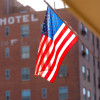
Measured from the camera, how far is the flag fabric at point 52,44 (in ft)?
43.4

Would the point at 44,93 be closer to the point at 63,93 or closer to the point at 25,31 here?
the point at 63,93

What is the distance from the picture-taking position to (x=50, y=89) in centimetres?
5259

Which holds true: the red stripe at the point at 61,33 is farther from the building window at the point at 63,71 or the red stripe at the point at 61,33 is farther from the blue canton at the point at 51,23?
the building window at the point at 63,71

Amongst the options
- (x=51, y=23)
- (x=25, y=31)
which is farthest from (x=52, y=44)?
(x=25, y=31)

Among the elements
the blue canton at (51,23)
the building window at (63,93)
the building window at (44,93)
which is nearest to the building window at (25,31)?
the building window at (44,93)

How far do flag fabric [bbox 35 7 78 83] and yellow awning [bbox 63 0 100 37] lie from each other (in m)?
6.20

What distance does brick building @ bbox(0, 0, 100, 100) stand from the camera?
52.4 m

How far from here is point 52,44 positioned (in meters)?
13.8

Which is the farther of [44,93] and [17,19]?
[17,19]

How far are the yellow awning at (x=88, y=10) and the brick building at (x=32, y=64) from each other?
4550 cm

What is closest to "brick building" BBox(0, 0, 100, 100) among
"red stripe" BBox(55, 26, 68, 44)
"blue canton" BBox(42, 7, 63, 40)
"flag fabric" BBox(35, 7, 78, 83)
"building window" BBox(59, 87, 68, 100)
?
"building window" BBox(59, 87, 68, 100)

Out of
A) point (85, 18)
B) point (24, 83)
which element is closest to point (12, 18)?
point (24, 83)

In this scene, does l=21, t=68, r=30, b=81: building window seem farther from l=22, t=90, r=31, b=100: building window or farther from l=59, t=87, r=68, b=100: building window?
l=59, t=87, r=68, b=100: building window

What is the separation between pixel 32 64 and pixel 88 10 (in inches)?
1876
